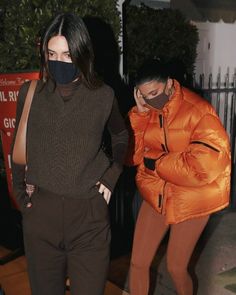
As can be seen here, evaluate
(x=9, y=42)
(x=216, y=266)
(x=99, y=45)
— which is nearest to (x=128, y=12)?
(x=99, y=45)

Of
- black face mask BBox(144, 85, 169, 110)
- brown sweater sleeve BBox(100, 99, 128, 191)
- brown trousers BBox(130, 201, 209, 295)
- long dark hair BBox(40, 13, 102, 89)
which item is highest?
long dark hair BBox(40, 13, 102, 89)

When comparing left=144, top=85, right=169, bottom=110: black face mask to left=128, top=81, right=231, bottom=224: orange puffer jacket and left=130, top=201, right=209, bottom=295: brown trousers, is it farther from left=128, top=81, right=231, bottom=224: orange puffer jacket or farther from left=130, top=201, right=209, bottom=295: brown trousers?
left=130, top=201, right=209, bottom=295: brown trousers

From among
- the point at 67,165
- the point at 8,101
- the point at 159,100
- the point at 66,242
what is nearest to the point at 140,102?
the point at 159,100

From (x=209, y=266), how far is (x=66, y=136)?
267cm

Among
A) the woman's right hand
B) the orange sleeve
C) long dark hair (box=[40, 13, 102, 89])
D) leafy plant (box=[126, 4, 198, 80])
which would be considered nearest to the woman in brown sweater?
long dark hair (box=[40, 13, 102, 89])

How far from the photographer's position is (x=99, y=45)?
3.53 meters

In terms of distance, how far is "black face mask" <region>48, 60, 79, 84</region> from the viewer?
1854 millimetres

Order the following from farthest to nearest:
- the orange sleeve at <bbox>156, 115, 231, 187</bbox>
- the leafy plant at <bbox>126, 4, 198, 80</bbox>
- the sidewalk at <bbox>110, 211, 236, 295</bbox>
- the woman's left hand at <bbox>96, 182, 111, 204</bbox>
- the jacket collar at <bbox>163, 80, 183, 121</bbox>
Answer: the leafy plant at <bbox>126, 4, 198, 80</bbox>
the sidewalk at <bbox>110, 211, 236, 295</bbox>
the jacket collar at <bbox>163, 80, 183, 121</bbox>
the orange sleeve at <bbox>156, 115, 231, 187</bbox>
the woman's left hand at <bbox>96, 182, 111, 204</bbox>

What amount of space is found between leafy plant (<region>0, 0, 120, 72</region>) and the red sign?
14 cm

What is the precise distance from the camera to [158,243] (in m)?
2.75

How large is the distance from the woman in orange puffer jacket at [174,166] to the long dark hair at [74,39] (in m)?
0.72

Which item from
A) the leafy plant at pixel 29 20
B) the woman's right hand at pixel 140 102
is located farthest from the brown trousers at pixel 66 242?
the leafy plant at pixel 29 20

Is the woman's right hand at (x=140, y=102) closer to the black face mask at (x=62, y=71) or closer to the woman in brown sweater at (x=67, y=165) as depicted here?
the woman in brown sweater at (x=67, y=165)

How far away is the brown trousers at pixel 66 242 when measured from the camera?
1907 millimetres
